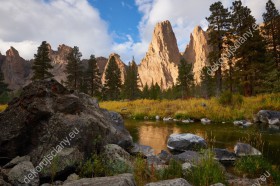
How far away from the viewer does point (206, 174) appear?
5434 millimetres

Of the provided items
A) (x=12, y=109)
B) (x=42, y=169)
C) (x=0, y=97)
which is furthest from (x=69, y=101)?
(x=0, y=97)

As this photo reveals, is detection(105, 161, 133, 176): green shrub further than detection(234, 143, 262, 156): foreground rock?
No

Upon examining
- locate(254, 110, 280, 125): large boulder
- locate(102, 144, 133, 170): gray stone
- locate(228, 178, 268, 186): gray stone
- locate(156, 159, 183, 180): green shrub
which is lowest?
locate(228, 178, 268, 186): gray stone

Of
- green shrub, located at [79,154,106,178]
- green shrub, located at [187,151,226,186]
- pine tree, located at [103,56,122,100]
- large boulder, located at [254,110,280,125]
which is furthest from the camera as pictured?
pine tree, located at [103,56,122,100]

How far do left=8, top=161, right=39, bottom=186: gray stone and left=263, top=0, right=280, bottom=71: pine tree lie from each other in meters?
33.6

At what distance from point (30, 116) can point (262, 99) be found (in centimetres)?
2075

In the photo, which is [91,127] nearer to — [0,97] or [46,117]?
[46,117]

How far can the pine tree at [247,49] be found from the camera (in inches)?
1151

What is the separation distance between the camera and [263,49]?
31.0 meters

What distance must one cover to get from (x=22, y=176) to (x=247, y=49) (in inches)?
1178

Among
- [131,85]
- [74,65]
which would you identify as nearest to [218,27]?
[74,65]

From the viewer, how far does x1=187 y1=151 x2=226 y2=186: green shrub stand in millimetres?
5398

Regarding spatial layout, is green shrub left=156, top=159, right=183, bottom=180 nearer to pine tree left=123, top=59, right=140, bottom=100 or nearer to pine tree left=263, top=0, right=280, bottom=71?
pine tree left=263, top=0, right=280, bottom=71

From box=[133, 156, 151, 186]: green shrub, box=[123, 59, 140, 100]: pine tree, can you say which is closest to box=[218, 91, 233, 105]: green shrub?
box=[133, 156, 151, 186]: green shrub
